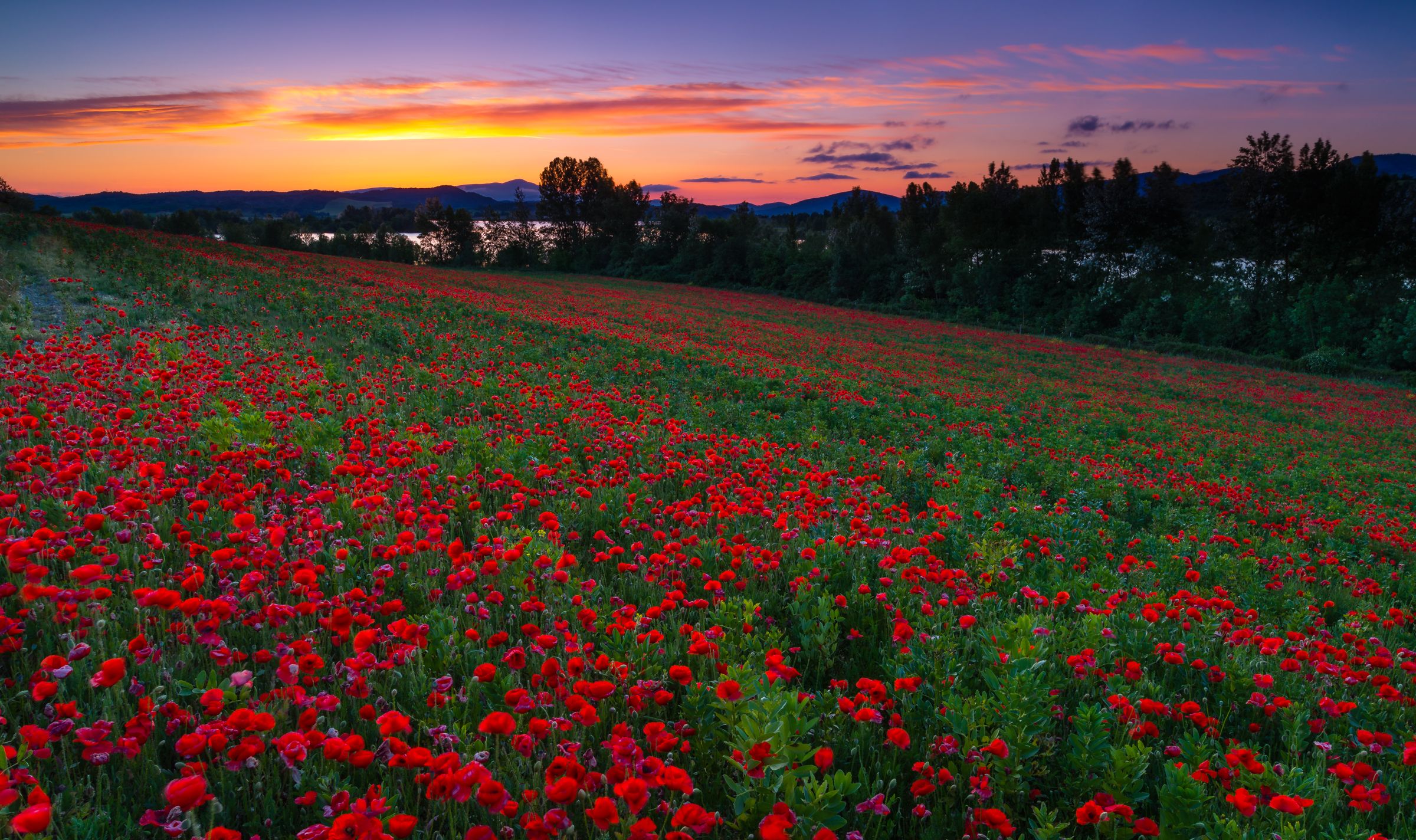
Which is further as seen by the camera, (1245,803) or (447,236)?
(447,236)

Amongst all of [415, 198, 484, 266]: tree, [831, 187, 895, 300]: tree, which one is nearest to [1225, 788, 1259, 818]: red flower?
[831, 187, 895, 300]: tree

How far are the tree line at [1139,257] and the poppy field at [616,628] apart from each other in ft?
115

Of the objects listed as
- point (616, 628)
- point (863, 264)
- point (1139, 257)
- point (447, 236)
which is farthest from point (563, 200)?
point (616, 628)

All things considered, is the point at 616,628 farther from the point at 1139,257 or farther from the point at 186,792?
the point at 1139,257

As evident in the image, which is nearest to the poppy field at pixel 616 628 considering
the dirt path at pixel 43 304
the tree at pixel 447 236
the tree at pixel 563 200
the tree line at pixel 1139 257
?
the dirt path at pixel 43 304

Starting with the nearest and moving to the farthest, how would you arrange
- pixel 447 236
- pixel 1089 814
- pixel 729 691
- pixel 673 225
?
pixel 1089 814, pixel 729 691, pixel 673 225, pixel 447 236

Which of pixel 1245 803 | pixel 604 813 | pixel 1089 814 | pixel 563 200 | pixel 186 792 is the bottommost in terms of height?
pixel 1089 814

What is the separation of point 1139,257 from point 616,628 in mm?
51930

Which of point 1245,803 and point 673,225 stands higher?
point 673,225

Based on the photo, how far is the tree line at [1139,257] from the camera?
1422 inches

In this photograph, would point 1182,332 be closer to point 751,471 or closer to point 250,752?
point 751,471

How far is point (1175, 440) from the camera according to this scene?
1446 centimetres

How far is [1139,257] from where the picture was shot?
4453cm

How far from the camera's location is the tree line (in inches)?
1422
